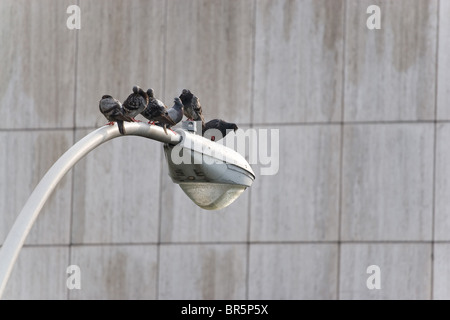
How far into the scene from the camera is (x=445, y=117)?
23.0 m

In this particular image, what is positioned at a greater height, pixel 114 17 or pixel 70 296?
pixel 114 17

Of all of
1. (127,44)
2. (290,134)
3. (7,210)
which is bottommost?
(7,210)

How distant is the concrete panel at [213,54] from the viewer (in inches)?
948

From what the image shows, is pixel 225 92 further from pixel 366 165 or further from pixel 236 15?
pixel 366 165

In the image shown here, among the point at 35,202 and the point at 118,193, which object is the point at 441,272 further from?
the point at 35,202

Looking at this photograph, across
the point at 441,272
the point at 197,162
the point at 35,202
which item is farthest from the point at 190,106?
the point at 441,272

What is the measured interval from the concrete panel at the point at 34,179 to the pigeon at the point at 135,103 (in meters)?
14.1

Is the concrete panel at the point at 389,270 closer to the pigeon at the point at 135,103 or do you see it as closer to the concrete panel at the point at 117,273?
the concrete panel at the point at 117,273

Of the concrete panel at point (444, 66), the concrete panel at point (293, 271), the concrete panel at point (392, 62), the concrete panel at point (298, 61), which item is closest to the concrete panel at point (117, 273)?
the concrete panel at point (293, 271)

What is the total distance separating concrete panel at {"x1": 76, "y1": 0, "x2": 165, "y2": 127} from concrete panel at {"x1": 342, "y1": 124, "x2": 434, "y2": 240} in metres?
4.14

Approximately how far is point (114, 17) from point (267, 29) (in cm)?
306

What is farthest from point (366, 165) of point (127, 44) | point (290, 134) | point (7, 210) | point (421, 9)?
point (7, 210)

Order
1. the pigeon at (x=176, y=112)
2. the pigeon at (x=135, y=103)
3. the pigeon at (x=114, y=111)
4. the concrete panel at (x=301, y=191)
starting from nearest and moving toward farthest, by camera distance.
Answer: the pigeon at (x=114, y=111) < the pigeon at (x=135, y=103) < the pigeon at (x=176, y=112) < the concrete panel at (x=301, y=191)

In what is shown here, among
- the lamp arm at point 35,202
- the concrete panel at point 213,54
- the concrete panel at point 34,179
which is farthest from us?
the concrete panel at point 34,179
